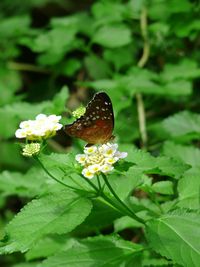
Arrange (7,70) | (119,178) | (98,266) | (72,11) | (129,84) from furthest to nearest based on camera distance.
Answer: (72,11) < (7,70) < (129,84) < (119,178) < (98,266)

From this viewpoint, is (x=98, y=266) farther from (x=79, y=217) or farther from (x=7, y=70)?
(x=7, y=70)

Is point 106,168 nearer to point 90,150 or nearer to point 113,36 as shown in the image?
point 90,150

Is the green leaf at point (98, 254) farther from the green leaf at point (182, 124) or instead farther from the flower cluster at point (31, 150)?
the green leaf at point (182, 124)

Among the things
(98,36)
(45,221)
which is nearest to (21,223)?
(45,221)

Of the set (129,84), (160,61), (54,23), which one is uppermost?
(54,23)

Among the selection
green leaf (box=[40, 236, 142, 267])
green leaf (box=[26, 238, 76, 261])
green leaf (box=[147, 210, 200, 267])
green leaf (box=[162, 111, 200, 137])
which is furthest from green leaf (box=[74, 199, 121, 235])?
green leaf (box=[162, 111, 200, 137])

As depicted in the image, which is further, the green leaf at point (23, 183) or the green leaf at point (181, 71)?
the green leaf at point (181, 71)

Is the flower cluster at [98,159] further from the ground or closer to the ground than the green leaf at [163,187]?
further from the ground

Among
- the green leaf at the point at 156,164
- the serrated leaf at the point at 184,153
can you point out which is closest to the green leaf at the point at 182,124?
the serrated leaf at the point at 184,153
